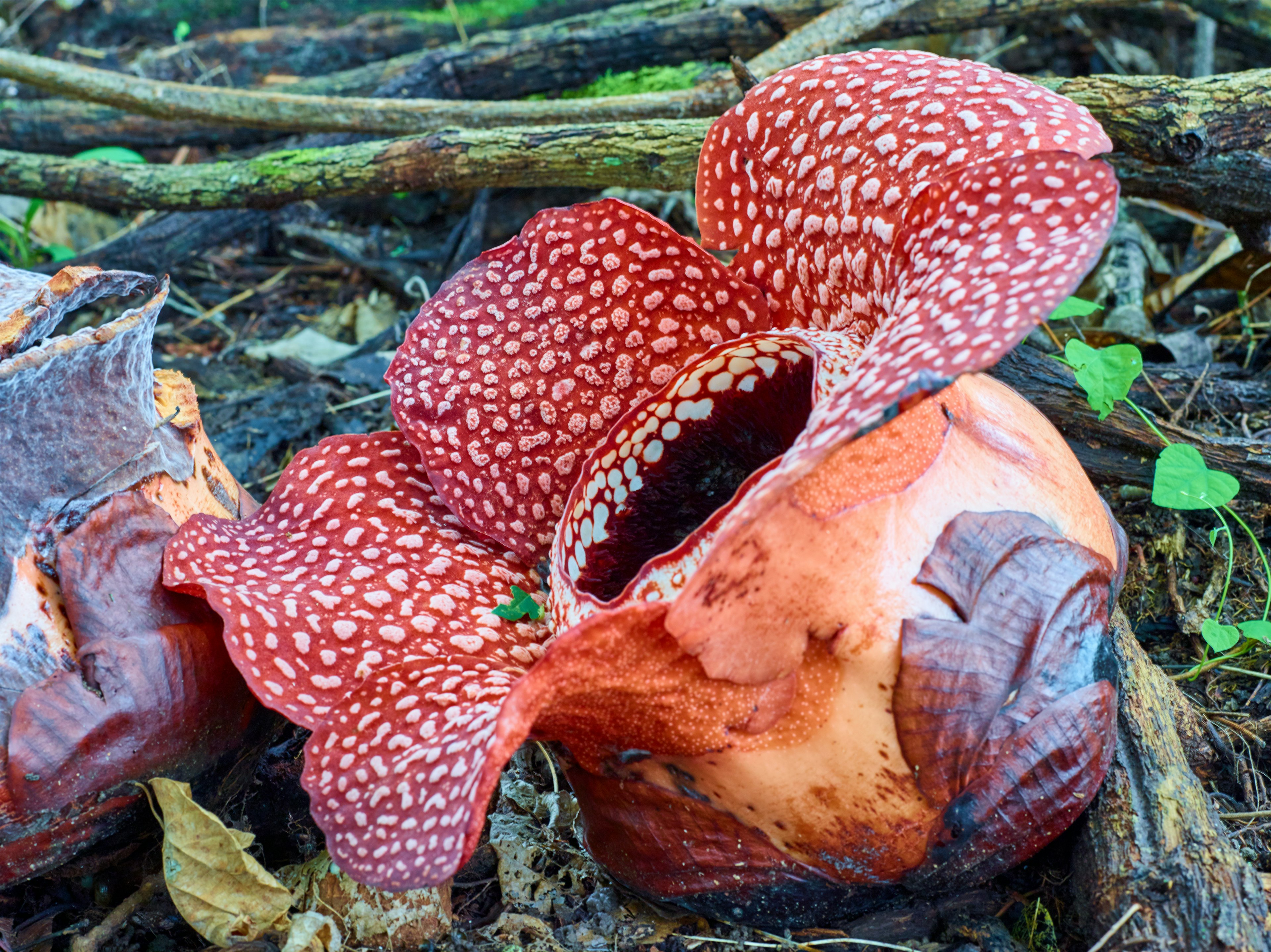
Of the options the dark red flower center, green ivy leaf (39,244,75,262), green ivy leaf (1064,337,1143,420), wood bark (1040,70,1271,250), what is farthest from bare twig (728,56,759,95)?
green ivy leaf (39,244,75,262)

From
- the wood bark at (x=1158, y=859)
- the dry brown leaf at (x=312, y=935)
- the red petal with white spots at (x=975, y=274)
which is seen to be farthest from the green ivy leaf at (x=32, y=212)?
the wood bark at (x=1158, y=859)

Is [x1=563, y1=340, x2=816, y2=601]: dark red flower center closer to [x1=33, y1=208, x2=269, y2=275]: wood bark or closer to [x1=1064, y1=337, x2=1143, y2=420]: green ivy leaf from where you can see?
[x1=1064, y1=337, x2=1143, y2=420]: green ivy leaf

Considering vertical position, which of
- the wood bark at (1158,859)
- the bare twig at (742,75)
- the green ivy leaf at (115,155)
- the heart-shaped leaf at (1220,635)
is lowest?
the heart-shaped leaf at (1220,635)

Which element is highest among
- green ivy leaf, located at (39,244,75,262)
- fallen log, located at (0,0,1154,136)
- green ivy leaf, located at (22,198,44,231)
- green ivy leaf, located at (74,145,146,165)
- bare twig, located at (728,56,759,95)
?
bare twig, located at (728,56,759,95)

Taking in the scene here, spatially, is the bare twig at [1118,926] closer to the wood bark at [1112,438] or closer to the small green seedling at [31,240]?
the wood bark at [1112,438]

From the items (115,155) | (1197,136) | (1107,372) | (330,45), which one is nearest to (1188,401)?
(1107,372)

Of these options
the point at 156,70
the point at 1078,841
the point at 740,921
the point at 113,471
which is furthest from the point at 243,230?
the point at 1078,841

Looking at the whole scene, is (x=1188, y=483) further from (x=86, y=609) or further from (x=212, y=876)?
(x=86, y=609)
